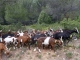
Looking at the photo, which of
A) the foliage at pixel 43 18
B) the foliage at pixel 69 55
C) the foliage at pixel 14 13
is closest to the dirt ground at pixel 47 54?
the foliage at pixel 69 55

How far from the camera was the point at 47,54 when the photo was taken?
11664 mm

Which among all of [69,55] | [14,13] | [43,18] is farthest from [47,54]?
[43,18]

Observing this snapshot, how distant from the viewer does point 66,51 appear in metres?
11.8

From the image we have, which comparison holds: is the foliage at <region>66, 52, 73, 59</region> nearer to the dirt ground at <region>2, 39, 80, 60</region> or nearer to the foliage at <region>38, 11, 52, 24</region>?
the dirt ground at <region>2, 39, 80, 60</region>

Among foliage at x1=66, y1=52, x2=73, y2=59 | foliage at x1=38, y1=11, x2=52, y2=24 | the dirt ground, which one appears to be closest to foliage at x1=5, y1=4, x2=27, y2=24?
foliage at x1=38, y1=11, x2=52, y2=24

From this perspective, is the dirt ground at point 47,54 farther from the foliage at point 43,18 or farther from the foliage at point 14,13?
the foliage at point 43,18

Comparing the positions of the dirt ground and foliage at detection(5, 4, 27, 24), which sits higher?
the dirt ground

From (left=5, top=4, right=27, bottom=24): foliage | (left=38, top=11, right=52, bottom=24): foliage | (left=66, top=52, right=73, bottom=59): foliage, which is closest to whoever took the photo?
(left=66, top=52, right=73, bottom=59): foliage

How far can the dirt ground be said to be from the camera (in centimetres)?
1145

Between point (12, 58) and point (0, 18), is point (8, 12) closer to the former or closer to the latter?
point (0, 18)

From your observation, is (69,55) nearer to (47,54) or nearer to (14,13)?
(47,54)

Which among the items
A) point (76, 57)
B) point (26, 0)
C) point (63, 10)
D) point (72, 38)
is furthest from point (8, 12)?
point (76, 57)

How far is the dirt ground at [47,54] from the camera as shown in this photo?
1145 cm

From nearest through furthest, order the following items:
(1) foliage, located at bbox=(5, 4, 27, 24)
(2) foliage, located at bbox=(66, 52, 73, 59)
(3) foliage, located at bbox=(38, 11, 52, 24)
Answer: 1. (2) foliage, located at bbox=(66, 52, 73, 59)
2. (1) foliage, located at bbox=(5, 4, 27, 24)
3. (3) foliage, located at bbox=(38, 11, 52, 24)
